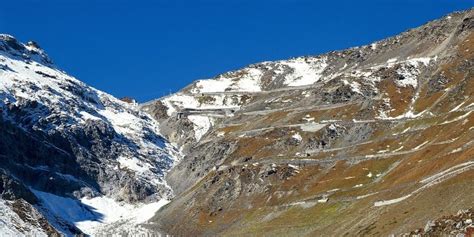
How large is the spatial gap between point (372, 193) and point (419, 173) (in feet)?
48.8

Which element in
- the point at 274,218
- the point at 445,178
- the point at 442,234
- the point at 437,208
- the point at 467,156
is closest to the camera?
the point at 442,234

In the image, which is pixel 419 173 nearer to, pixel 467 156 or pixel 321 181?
pixel 467 156

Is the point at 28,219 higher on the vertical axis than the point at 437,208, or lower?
higher

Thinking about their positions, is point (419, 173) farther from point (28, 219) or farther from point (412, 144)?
point (28, 219)

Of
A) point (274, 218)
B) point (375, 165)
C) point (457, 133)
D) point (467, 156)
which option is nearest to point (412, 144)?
point (375, 165)

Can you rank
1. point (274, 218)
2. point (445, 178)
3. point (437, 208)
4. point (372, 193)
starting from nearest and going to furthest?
point (437, 208) → point (445, 178) → point (372, 193) → point (274, 218)

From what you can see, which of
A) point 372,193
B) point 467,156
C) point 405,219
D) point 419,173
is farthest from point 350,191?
point 405,219

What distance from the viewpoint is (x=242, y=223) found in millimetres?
190250

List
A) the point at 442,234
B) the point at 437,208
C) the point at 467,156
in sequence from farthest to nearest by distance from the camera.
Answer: the point at 467,156, the point at 437,208, the point at 442,234

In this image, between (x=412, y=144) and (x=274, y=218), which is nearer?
(x=274, y=218)

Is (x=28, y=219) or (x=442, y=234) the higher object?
(x=28, y=219)

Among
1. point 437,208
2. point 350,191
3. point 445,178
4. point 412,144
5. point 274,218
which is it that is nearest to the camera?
point 437,208

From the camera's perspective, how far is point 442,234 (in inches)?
2734

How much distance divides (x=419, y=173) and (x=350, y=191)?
28.6m
